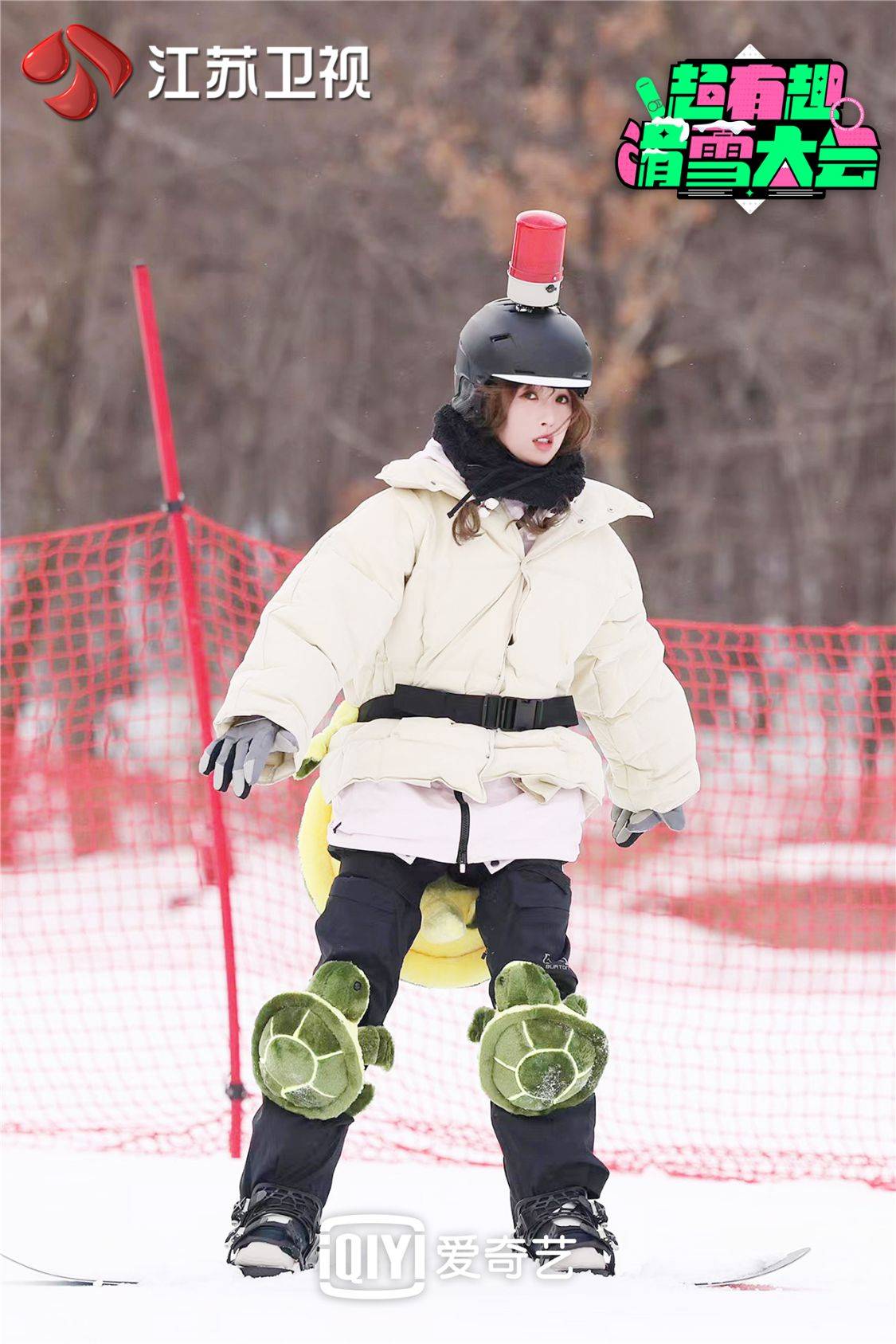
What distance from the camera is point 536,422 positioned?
2746 mm

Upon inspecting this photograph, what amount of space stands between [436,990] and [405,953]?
8.68 feet

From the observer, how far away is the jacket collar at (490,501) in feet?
8.91

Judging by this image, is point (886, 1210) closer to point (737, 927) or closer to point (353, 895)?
point (353, 895)

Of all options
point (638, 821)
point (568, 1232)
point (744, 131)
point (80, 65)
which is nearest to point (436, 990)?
point (638, 821)

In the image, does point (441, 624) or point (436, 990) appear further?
point (436, 990)

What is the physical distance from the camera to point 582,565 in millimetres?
2805

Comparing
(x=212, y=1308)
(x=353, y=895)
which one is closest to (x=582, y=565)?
(x=353, y=895)

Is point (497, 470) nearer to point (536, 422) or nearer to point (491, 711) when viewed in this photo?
point (536, 422)

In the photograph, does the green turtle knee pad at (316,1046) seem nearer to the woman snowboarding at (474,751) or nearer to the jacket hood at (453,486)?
the woman snowboarding at (474,751)

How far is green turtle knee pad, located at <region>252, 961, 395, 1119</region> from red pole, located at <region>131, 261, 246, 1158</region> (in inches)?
43.1

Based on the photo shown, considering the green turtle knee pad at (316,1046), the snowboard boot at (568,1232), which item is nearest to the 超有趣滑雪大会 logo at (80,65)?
the green turtle knee pad at (316,1046)

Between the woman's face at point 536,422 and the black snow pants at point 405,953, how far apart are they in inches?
30.9

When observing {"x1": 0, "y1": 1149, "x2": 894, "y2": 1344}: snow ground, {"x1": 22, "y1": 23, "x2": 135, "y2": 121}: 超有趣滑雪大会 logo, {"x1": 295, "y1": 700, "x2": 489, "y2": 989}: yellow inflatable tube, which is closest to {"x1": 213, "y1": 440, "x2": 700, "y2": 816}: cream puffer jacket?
{"x1": 295, "y1": 700, "x2": 489, "y2": 989}: yellow inflatable tube

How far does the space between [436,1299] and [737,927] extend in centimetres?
414
